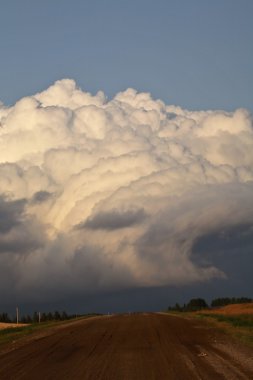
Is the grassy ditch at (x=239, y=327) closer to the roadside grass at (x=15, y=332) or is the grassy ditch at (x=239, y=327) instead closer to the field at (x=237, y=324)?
the field at (x=237, y=324)

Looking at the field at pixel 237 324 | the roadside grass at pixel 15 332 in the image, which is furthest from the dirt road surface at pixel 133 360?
the roadside grass at pixel 15 332

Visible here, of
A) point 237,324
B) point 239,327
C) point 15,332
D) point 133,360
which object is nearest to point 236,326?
point 239,327

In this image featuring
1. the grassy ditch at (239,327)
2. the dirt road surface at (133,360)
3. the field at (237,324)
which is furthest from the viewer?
the field at (237,324)

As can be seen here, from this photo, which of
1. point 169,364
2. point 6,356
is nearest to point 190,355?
point 169,364

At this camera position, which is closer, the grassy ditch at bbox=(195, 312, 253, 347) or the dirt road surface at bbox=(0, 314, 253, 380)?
the dirt road surface at bbox=(0, 314, 253, 380)

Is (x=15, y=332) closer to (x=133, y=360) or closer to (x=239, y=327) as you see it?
(x=239, y=327)

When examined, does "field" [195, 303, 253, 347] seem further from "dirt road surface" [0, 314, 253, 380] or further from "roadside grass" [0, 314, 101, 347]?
"roadside grass" [0, 314, 101, 347]

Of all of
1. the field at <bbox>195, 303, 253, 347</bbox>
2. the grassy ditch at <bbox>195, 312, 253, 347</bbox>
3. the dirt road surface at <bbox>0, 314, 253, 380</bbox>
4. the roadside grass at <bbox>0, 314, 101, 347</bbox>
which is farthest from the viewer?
the roadside grass at <bbox>0, 314, 101, 347</bbox>

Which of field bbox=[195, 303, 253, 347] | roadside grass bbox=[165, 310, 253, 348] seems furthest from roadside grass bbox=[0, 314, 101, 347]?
field bbox=[195, 303, 253, 347]

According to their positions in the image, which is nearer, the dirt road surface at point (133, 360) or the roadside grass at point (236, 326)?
the dirt road surface at point (133, 360)

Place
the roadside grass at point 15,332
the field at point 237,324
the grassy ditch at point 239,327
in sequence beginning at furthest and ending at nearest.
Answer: the roadside grass at point 15,332 < the field at point 237,324 < the grassy ditch at point 239,327

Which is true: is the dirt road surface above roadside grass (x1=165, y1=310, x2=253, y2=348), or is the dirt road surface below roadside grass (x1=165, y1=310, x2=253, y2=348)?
below

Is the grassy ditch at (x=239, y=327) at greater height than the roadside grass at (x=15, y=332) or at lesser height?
lesser

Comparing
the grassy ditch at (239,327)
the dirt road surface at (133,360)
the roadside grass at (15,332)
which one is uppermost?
the roadside grass at (15,332)
